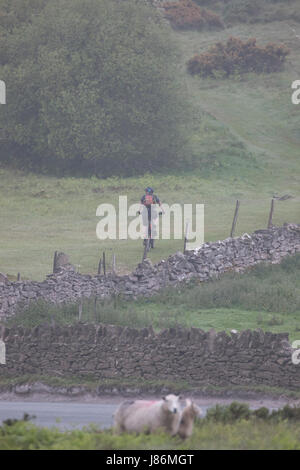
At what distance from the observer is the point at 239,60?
71438 mm

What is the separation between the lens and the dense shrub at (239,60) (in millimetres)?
71188

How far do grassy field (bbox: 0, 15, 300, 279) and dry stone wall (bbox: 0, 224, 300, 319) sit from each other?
13.1 feet

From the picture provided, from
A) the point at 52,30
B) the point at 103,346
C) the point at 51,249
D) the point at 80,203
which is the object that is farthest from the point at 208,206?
the point at 103,346

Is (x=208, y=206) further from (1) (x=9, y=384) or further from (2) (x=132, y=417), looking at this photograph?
(2) (x=132, y=417)

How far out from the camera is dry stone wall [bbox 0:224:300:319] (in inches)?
907

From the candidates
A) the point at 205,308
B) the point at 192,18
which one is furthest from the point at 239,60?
the point at 205,308

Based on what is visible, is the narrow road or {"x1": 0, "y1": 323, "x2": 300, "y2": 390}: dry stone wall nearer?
the narrow road

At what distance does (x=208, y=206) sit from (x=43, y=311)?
22.5 m

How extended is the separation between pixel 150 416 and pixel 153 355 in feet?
26.3

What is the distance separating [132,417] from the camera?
10.4 m

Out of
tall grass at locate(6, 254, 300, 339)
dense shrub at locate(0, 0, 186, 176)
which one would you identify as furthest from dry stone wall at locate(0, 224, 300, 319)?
dense shrub at locate(0, 0, 186, 176)

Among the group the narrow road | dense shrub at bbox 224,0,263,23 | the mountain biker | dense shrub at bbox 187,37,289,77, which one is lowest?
the narrow road

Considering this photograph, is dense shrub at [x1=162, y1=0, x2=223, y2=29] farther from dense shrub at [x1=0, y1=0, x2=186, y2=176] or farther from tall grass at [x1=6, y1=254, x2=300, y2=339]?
tall grass at [x1=6, y1=254, x2=300, y2=339]

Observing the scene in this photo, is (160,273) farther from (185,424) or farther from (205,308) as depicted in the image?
(185,424)
